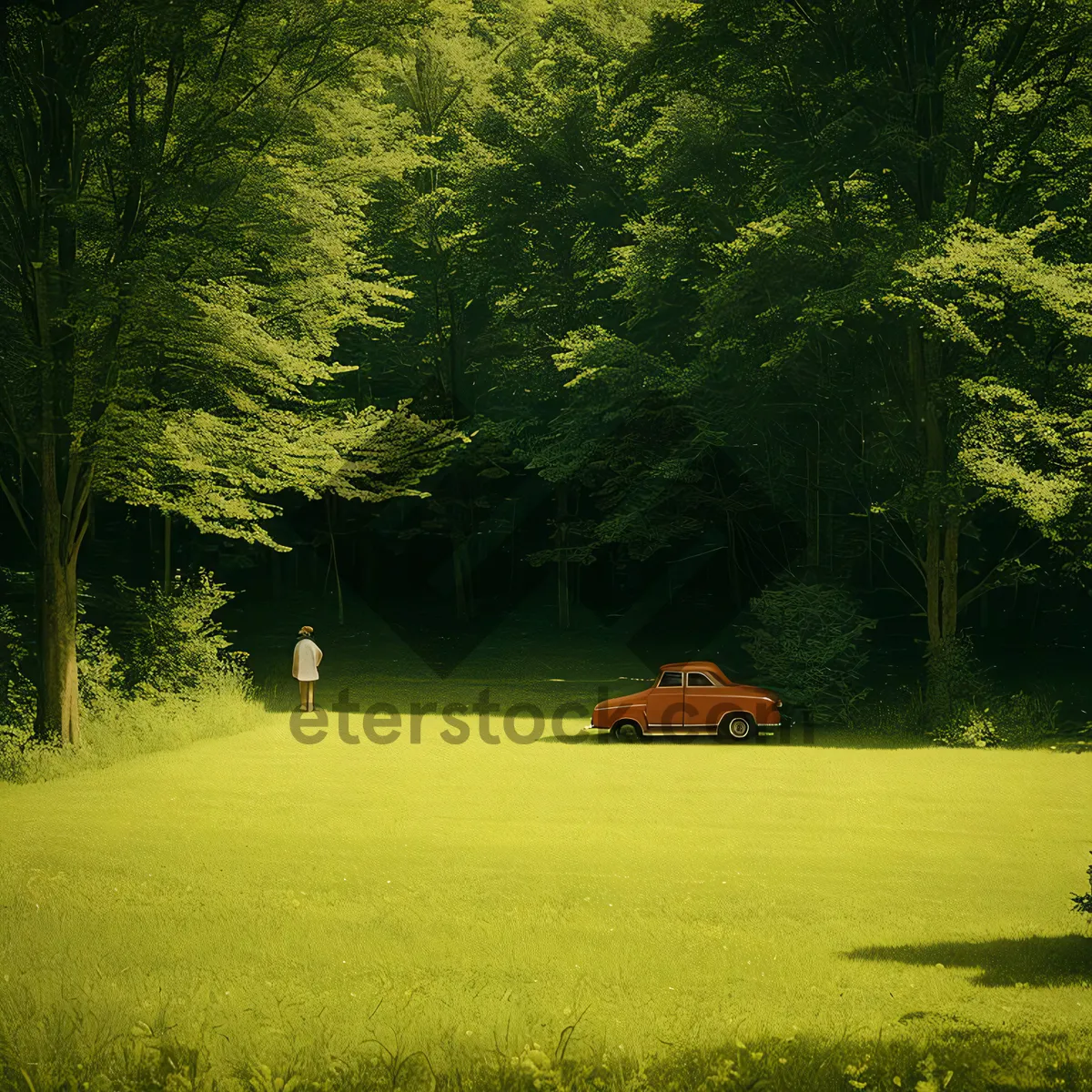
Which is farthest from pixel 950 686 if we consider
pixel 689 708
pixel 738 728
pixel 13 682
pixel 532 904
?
pixel 13 682

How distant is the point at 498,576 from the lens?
55.4m

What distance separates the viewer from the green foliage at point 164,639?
2516cm

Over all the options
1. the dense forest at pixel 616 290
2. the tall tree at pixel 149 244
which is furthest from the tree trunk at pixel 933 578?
the tall tree at pixel 149 244

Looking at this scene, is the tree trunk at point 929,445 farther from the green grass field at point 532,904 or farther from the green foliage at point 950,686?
the green grass field at point 532,904

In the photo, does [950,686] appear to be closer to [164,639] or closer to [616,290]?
[164,639]

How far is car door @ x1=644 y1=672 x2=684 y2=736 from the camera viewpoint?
23.6m

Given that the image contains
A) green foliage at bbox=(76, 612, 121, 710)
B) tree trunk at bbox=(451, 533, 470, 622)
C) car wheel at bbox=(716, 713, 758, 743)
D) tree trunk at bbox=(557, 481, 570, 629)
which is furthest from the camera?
tree trunk at bbox=(451, 533, 470, 622)

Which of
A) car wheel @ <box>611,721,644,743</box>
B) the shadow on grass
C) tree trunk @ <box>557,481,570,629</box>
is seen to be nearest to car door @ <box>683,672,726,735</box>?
car wheel @ <box>611,721,644,743</box>

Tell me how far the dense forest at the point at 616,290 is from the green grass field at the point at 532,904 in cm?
649

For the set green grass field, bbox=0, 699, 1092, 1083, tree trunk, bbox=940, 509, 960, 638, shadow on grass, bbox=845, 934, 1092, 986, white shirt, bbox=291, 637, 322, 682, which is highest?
tree trunk, bbox=940, 509, 960, 638

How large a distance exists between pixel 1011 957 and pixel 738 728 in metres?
14.1

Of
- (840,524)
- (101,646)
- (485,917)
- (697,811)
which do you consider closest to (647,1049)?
(485,917)

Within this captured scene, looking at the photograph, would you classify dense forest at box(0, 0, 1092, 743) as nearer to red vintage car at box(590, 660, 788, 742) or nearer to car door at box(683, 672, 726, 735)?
red vintage car at box(590, 660, 788, 742)

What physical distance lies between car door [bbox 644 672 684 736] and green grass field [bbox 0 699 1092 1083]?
3.42 m
